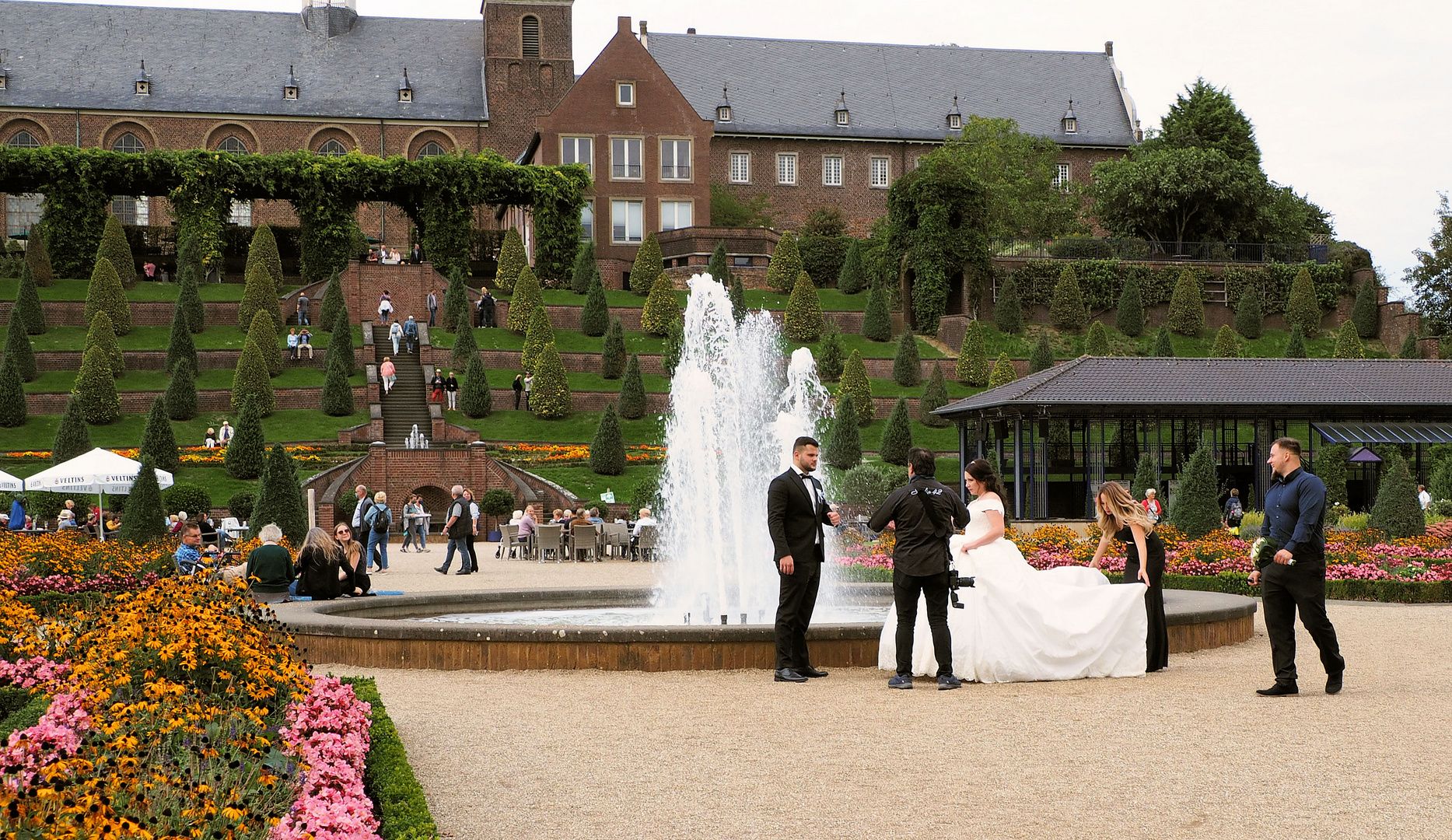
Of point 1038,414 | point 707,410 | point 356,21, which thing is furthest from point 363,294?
point 707,410

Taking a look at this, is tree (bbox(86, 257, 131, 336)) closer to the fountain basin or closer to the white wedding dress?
the fountain basin

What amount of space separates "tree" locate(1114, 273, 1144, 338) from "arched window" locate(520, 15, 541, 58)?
2710cm

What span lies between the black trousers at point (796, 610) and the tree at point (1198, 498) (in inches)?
493

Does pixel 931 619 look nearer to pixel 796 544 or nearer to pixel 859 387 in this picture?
pixel 796 544

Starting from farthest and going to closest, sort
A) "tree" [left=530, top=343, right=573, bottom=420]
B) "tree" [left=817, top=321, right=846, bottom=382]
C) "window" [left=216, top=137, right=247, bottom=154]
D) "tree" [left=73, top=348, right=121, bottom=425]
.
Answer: "window" [left=216, top=137, right=247, bottom=154] < "tree" [left=817, top=321, right=846, bottom=382] < "tree" [left=530, top=343, right=573, bottom=420] < "tree" [left=73, top=348, right=121, bottom=425]

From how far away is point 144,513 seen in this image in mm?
20922

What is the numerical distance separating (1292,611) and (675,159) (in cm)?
5195

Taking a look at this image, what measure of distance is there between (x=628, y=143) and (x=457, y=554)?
34.2m

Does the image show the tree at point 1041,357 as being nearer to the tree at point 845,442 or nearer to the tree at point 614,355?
the tree at point 845,442

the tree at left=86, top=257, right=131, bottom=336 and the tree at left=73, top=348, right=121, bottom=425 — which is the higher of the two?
the tree at left=86, top=257, right=131, bottom=336

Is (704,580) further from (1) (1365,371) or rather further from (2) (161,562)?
(1) (1365,371)

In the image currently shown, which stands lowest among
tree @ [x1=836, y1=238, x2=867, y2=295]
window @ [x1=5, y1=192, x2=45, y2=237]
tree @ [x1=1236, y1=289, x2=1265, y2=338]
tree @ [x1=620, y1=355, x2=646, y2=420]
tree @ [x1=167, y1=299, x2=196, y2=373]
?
tree @ [x1=620, y1=355, x2=646, y2=420]

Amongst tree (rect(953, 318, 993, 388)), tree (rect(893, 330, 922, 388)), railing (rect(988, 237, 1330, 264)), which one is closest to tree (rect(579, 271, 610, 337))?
tree (rect(893, 330, 922, 388))

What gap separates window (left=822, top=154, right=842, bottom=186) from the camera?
218 ft
